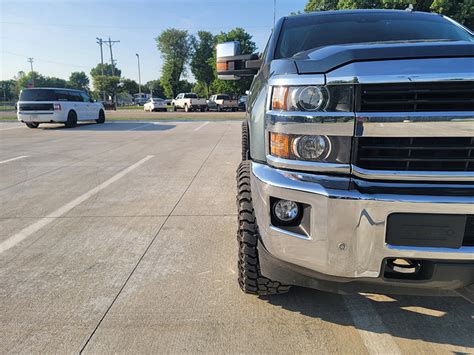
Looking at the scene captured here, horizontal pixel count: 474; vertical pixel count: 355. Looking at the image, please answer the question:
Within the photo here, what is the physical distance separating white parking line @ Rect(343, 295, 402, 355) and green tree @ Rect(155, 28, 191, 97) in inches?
2584

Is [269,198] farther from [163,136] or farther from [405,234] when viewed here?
[163,136]

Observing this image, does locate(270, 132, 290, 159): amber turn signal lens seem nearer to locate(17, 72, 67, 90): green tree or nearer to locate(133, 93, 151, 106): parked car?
locate(133, 93, 151, 106): parked car

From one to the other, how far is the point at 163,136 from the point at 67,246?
9069mm

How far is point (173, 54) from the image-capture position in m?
64.8

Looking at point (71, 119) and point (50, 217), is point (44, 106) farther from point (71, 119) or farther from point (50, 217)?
point (50, 217)

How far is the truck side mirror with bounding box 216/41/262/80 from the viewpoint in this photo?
11.8 ft

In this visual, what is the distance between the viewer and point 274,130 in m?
1.95

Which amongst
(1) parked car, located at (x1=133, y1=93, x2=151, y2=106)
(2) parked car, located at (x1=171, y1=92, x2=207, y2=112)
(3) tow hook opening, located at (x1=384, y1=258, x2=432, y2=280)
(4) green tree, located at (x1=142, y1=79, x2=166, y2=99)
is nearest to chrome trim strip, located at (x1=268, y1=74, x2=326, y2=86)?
(3) tow hook opening, located at (x1=384, y1=258, x2=432, y2=280)

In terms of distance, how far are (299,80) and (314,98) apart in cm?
12


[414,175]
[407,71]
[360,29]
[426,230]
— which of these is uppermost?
[360,29]

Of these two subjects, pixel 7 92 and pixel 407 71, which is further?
pixel 7 92

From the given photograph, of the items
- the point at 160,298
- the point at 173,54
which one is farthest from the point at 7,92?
the point at 160,298

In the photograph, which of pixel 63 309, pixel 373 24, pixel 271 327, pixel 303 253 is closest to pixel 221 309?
pixel 271 327

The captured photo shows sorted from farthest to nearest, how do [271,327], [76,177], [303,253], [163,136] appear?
1. [163,136]
2. [76,177]
3. [271,327]
4. [303,253]
